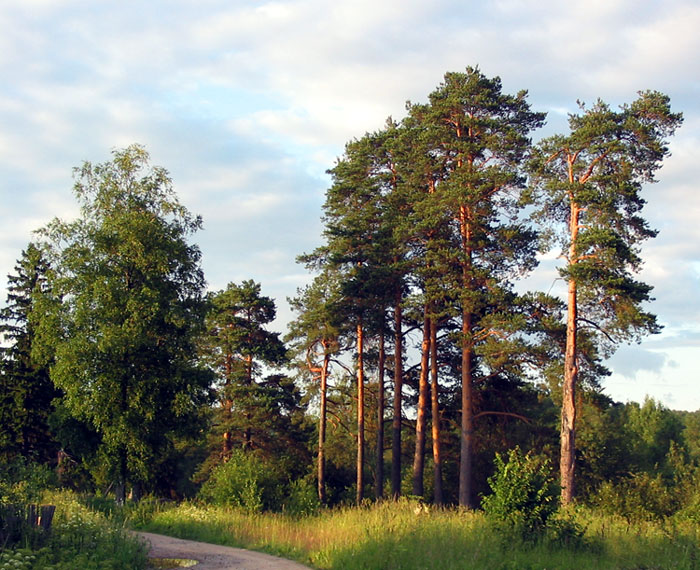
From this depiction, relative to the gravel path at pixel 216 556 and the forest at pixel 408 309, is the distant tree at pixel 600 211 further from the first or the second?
the gravel path at pixel 216 556

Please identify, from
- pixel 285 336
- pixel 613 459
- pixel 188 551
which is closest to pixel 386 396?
pixel 285 336

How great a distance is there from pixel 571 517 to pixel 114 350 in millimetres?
17364

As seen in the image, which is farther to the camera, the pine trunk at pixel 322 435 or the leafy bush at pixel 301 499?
the pine trunk at pixel 322 435

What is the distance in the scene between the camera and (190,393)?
27.5m

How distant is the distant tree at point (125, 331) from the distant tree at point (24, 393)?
38.0 feet

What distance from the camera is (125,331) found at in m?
26.2

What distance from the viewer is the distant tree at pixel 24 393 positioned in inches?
1507

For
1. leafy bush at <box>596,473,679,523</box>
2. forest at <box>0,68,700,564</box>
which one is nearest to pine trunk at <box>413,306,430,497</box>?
forest at <box>0,68,700,564</box>

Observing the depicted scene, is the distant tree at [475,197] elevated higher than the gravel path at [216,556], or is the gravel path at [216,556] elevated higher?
the distant tree at [475,197]

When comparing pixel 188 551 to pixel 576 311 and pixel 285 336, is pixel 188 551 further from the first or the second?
pixel 285 336

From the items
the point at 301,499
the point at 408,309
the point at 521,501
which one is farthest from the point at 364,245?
the point at 521,501

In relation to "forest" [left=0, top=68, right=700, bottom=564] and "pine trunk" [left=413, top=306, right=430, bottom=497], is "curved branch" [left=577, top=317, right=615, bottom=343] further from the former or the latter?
"pine trunk" [left=413, top=306, right=430, bottom=497]

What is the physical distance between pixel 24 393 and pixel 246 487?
2004 cm

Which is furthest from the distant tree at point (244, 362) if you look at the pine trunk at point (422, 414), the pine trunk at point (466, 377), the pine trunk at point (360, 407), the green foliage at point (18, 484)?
the green foliage at point (18, 484)
